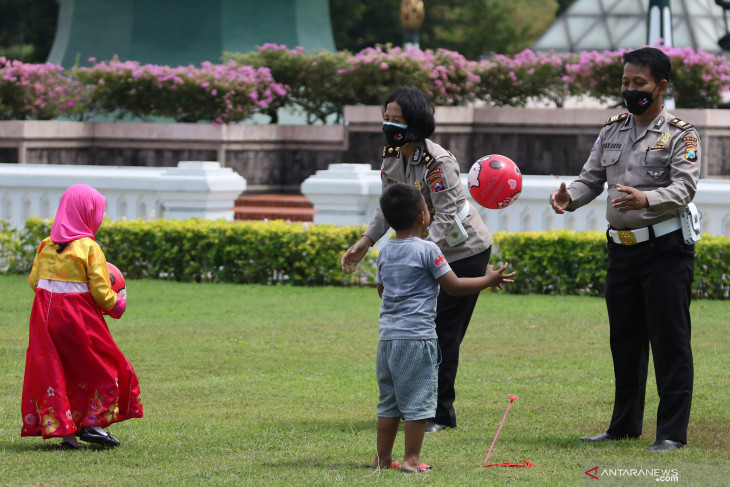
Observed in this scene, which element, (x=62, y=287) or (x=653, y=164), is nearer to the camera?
(x=653, y=164)

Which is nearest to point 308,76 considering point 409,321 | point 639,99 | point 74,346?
point 74,346

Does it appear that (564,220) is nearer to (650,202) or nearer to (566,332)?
(566,332)

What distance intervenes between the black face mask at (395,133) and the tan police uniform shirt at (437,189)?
0.11 metres

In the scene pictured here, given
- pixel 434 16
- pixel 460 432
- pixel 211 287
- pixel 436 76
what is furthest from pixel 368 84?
pixel 434 16

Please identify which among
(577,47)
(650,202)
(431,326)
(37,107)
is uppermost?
(577,47)

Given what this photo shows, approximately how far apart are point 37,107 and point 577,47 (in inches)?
997

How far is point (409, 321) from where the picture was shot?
5.31m

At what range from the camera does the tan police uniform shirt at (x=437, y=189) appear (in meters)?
6.26

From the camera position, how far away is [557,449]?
5.90 metres

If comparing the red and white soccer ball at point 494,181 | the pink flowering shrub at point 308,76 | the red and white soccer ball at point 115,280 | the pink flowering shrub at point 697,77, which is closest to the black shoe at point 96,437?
the red and white soccer ball at point 115,280

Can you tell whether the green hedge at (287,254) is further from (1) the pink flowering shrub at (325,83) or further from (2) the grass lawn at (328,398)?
(1) the pink flowering shrub at (325,83)

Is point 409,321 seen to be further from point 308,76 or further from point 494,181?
point 308,76

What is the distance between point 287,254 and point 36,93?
779cm

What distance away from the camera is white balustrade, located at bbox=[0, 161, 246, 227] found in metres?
13.9
